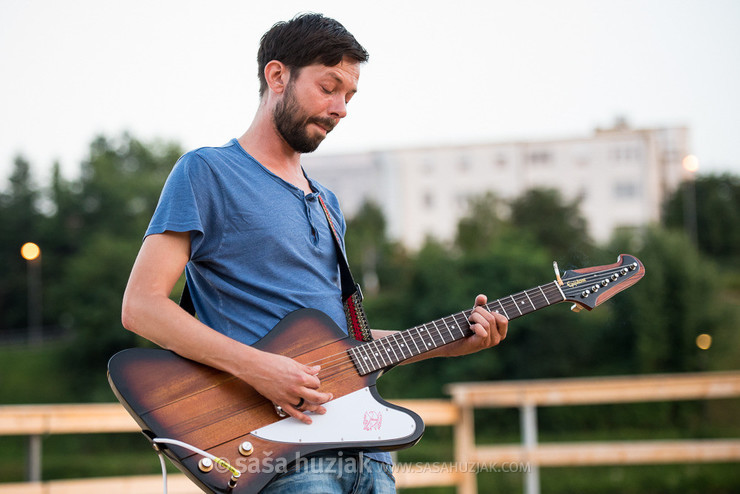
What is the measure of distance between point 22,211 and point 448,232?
22.1 m

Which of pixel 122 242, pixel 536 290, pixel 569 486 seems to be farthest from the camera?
pixel 122 242

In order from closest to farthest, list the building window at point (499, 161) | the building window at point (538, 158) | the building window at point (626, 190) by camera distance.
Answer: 1. the building window at point (626, 190)
2. the building window at point (538, 158)
3. the building window at point (499, 161)

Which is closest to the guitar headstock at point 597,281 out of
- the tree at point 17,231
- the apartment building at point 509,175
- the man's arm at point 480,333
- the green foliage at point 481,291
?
the man's arm at point 480,333

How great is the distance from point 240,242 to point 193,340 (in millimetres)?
281

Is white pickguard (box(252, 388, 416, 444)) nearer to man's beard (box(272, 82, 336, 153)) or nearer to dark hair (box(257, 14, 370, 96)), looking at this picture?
man's beard (box(272, 82, 336, 153))

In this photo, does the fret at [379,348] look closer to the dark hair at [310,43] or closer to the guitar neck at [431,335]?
the guitar neck at [431,335]

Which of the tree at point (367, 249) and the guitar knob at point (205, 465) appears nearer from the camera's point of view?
the guitar knob at point (205, 465)

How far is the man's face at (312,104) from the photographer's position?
192 centimetres

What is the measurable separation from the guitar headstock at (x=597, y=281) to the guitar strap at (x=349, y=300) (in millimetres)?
622

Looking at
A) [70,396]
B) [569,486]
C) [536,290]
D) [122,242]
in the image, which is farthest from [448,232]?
[536,290]

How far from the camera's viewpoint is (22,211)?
32219 mm

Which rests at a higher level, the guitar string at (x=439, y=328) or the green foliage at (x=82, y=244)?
the guitar string at (x=439, y=328)

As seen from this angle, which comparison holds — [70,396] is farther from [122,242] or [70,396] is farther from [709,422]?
[709,422]

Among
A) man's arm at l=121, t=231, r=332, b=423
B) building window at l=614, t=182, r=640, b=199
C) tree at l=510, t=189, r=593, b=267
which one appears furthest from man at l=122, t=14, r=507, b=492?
building window at l=614, t=182, r=640, b=199
